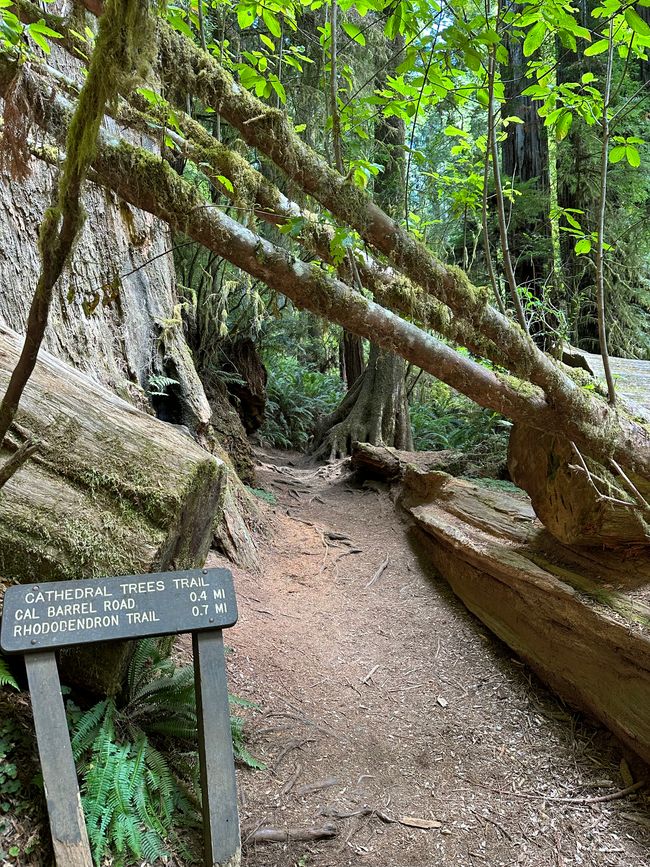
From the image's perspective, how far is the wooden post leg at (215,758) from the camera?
7.86 ft

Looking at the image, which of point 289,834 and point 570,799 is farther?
point 570,799

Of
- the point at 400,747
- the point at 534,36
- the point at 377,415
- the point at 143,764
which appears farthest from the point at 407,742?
the point at 377,415

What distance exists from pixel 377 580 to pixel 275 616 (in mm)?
1740

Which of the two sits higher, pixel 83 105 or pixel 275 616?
pixel 83 105

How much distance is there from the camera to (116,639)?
2508 mm

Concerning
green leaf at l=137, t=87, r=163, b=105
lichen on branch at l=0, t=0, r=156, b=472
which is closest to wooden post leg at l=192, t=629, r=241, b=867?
lichen on branch at l=0, t=0, r=156, b=472

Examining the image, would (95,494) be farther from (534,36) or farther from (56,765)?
(534,36)

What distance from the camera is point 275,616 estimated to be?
519cm

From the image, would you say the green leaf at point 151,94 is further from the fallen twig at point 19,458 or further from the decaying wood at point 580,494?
the decaying wood at point 580,494

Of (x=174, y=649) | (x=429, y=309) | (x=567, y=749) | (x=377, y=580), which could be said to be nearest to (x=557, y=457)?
(x=429, y=309)

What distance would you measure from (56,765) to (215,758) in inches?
27.0

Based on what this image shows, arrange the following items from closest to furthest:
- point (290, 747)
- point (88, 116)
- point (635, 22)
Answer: point (88, 116), point (635, 22), point (290, 747)

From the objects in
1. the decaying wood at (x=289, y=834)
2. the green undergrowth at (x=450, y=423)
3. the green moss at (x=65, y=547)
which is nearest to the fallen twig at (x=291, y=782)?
the decaying wood at (x=289, y=834)

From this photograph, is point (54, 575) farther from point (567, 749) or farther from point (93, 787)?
point (567, 749)
